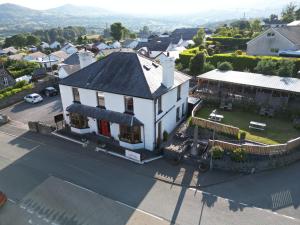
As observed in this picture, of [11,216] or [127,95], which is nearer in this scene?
[11,216]

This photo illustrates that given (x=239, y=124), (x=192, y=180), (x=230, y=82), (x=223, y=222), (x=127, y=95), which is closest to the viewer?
(x=223, y=222)

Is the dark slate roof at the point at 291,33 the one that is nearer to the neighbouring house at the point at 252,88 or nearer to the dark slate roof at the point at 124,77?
the neighbouring house at the point at 252,88

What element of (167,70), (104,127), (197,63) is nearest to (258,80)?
(197,63)

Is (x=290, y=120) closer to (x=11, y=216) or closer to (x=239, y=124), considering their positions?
(x=239, y=124)

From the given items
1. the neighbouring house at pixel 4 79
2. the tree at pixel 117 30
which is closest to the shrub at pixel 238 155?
the neighbouring house at pixel 4 79

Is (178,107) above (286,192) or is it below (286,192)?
above

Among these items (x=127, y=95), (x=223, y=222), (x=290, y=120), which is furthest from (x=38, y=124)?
(x=290, y=120)

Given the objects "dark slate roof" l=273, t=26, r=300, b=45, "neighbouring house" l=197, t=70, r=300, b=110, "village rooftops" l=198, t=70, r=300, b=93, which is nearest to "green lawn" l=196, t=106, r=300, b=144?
"neighbouring house" l=197, t=70, r=300, b=110
